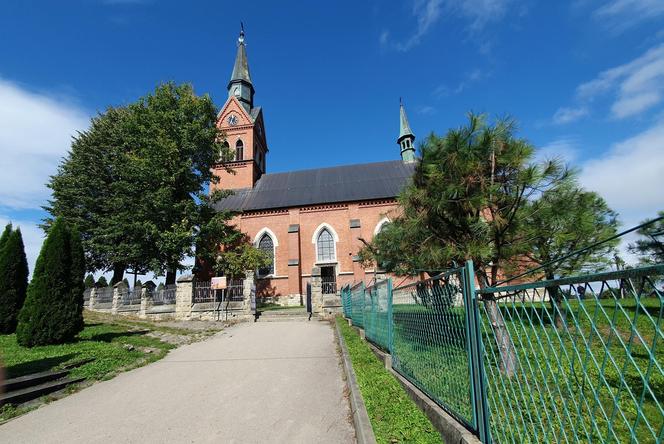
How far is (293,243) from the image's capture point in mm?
23156

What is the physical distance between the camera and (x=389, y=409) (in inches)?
150

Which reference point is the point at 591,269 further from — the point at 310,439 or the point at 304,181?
the point at 304,181

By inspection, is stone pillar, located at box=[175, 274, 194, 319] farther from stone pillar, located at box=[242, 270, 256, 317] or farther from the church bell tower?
the church bell tower

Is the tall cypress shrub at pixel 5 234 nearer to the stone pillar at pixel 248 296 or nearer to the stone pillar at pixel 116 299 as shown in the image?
the stone pillar at pixel 116 299

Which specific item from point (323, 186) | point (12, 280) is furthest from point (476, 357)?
point (323, 186)

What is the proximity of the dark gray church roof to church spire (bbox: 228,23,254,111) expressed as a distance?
24.9ft

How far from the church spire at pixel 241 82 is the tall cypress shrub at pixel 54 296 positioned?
77.4 feet

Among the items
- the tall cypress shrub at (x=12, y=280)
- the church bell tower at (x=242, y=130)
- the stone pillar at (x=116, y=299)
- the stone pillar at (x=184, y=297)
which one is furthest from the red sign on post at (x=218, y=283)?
the church bell tower at (x=242, y=130)

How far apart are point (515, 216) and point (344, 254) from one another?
19.0 metres

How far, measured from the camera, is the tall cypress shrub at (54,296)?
8078 mm

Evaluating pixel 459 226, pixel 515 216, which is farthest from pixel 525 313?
pixel 459 226

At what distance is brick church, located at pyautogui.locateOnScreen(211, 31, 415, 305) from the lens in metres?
22.8

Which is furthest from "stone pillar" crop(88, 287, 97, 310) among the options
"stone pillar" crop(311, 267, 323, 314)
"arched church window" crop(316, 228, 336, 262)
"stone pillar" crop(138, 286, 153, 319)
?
"arched church window" crop(316, 228, 336, 262)

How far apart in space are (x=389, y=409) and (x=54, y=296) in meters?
9.14
